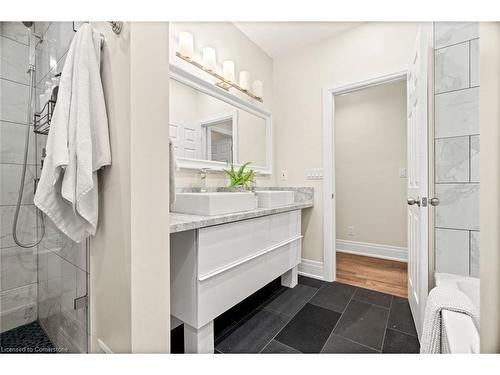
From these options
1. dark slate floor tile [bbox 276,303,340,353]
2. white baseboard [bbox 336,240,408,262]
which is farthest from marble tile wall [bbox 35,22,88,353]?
white baseboard [bbox 336,240,408,262]

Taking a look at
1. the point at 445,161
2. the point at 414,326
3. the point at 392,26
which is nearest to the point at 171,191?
the point at 445,161

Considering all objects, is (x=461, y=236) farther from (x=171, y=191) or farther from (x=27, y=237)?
(x=27, y=237)

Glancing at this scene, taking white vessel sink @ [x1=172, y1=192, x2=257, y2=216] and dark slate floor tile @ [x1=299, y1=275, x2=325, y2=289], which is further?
dark slate floor tile @ [x1=299, y1=275, x2=325, y2=289]

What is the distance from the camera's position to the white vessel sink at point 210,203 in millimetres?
1186

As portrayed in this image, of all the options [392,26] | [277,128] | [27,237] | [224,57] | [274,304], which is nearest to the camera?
[27,237]

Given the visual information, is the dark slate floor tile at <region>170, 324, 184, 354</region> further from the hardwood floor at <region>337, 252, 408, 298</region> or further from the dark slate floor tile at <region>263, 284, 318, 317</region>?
the hardwood floor at <region>337, 252, 408, 298</region>

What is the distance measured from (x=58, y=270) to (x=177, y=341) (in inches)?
29.2

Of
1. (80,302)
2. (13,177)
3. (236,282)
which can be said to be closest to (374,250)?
(236,282)

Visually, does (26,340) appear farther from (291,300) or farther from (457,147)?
(457,147)

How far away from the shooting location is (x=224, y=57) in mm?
1944

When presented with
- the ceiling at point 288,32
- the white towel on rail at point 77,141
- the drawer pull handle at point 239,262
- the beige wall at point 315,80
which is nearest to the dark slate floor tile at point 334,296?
the beige wall at point 315,80

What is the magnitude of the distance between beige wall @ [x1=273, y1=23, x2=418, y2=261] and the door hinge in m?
1.83

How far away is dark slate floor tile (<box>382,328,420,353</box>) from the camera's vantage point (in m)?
1.19

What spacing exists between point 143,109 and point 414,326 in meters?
1.90
